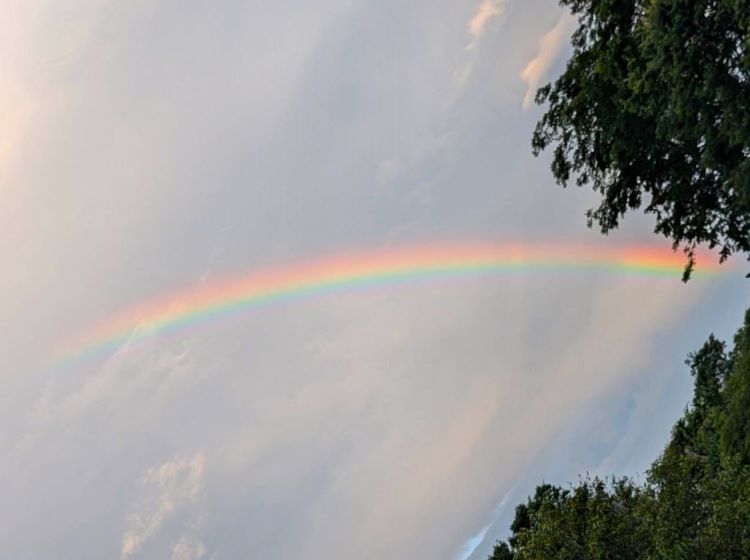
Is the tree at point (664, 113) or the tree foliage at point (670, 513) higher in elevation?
the tree at point (664, 113)

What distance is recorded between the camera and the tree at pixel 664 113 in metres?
15.5

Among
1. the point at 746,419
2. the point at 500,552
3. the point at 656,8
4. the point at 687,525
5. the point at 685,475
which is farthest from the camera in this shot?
the point at 500,552

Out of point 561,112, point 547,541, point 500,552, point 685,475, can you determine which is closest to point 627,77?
point 561,112

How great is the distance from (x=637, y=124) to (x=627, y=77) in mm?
2489

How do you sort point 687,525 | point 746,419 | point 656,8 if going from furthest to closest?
point 746,419 < point 687,525 < point 656,8

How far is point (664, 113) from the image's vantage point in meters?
17.5

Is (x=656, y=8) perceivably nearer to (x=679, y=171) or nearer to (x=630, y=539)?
(x=679, y=171)

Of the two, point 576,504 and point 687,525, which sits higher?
point 576,504

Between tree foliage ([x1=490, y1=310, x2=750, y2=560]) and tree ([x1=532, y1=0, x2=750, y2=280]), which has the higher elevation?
tree ([x1=532, y1=0, x2=750, y2=280])

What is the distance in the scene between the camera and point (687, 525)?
1978cm

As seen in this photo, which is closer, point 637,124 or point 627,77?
point 627,77

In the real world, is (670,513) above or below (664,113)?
below

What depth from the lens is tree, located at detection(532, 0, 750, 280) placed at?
50.9 feet

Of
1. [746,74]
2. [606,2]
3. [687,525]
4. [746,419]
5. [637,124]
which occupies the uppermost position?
[606,2]
